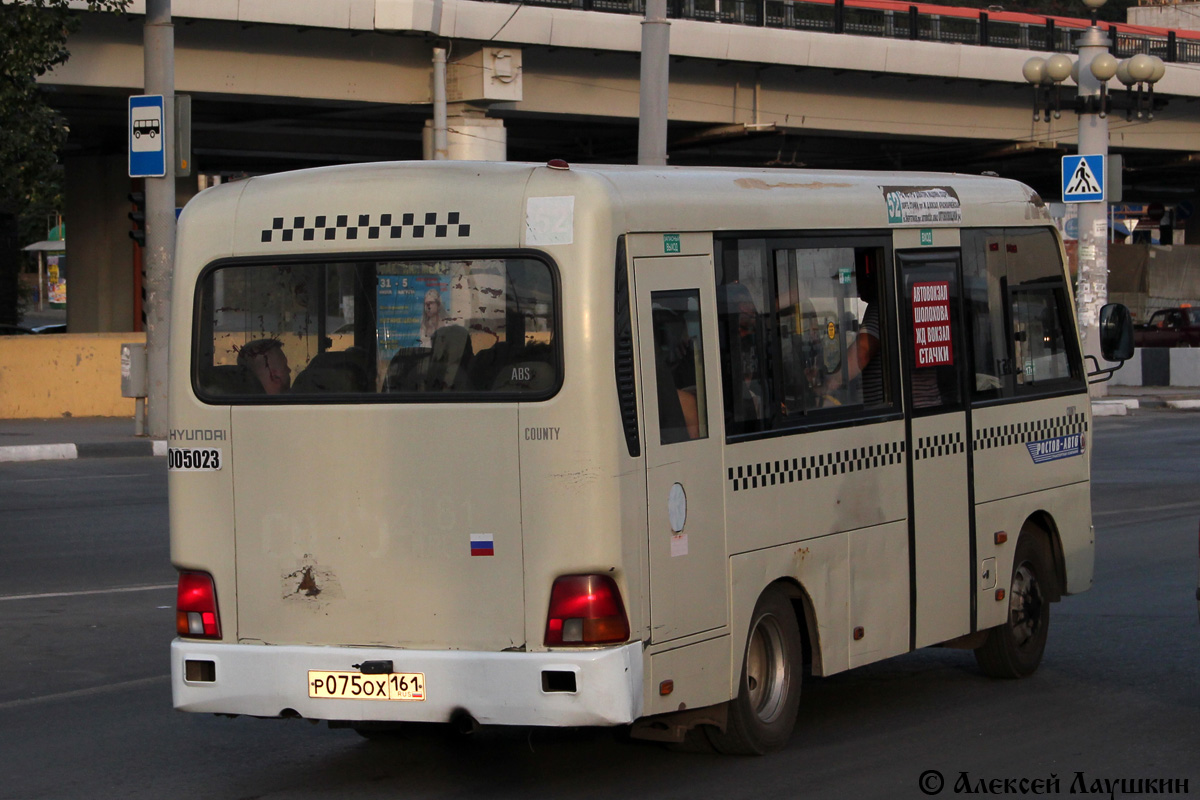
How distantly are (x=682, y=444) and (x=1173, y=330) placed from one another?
44571mm

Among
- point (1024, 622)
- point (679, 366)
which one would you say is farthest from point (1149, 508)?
point (679, 366)

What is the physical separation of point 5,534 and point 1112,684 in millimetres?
9201

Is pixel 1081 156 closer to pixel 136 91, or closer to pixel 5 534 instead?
pixel 136 91

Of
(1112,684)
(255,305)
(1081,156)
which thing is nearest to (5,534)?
(255,305)

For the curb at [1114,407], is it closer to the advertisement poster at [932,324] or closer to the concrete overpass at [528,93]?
the concrete overpass at [528,93]

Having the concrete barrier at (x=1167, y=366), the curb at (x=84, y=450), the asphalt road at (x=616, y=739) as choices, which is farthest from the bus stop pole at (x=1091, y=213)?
the asphalt road at (x=616, y=739)

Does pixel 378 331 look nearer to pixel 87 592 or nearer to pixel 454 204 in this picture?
pixel 454 204

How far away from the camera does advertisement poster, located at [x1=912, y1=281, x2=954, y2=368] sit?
756cm

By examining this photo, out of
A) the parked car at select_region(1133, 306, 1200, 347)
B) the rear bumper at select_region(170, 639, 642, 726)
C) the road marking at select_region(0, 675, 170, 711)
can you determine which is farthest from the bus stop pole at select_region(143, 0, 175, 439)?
the parked car at select_region(1133, 306, 1200, 347)

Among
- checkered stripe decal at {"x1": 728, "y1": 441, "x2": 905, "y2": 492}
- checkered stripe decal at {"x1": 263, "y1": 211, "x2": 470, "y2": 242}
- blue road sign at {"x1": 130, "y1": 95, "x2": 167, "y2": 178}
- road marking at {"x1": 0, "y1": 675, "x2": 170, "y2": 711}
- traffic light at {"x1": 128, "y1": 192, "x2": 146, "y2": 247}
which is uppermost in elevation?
blue road sign at {"x1": 130, "y1": 95, "x2": 167, "y2": 178}

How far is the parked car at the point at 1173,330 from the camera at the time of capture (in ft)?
155

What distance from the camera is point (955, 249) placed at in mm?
7875

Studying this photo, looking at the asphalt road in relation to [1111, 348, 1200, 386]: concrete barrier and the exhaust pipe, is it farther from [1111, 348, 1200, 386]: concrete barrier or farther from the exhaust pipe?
[1111, 348, 1200, 386]: concrete barrier

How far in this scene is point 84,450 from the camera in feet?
67.2
